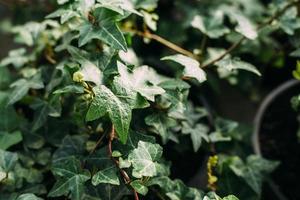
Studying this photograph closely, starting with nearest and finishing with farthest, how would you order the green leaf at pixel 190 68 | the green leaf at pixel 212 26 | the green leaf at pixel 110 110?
the green leaf at pixel 110 110, the green leaf at pixel 190 68, the green leaf at pixel 212 26

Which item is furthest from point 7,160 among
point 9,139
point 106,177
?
point 106,177

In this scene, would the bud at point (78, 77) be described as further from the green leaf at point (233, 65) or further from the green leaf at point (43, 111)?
the green leaf at point (233, 65)

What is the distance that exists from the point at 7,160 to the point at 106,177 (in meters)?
0.25

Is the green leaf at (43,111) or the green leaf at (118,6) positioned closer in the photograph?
the green leaf at (118,6)

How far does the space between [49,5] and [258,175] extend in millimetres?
820

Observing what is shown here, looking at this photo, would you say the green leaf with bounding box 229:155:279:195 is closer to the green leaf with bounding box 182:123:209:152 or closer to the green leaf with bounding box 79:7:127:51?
the green leaf with bounding box 182:123:209:152

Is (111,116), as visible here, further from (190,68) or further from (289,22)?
(289,22)

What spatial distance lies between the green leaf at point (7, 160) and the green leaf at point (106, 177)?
0.21m

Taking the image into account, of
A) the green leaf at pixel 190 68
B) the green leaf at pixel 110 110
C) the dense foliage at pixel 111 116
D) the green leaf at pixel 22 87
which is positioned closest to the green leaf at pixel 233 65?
the dense foliage at pixel 111 116

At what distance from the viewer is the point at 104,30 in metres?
0.98

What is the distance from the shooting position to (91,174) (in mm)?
986

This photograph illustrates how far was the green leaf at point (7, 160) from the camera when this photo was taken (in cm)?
102

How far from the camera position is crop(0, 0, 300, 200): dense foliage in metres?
0.94

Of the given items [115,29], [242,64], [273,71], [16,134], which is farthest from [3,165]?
[273,71]
